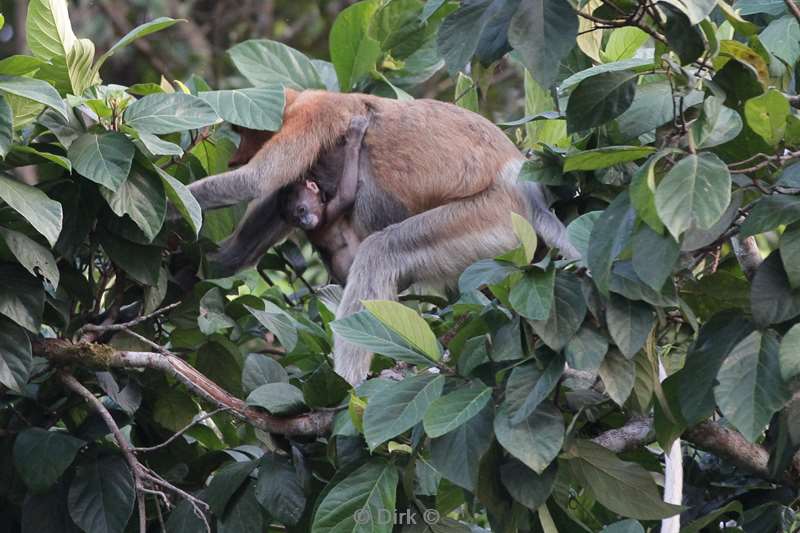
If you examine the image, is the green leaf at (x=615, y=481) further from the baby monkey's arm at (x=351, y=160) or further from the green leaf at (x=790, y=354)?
the baby monkey's arm at (x=351, y=160)

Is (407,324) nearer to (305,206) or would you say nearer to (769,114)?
(769,114)

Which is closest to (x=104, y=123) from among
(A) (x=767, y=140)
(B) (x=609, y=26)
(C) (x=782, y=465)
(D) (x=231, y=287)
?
(D) (x=231, y=287)

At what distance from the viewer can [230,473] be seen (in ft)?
10.1

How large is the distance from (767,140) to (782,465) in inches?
32.9

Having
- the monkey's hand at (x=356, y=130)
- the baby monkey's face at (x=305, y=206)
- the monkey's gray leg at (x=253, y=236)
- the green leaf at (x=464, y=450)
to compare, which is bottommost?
the monkey's gray leg at (x=253, y=236)

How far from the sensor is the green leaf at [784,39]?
293 cm

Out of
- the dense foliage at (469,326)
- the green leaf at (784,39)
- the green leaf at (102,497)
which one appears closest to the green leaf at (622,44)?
the dense foliage at (469,326)

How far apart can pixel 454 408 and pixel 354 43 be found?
2249 mm

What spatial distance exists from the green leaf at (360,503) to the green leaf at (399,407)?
0.21 m

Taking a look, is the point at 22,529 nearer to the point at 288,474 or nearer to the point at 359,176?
the point at 288,474

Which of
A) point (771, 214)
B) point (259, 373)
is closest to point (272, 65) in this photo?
point (259, 373)

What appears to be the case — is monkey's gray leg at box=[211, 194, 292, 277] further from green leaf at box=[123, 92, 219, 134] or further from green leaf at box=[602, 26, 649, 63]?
green leaf at box=[602, 26, 649, 63]

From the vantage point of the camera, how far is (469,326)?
2.80 m

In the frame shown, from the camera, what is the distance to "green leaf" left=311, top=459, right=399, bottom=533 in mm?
2527
